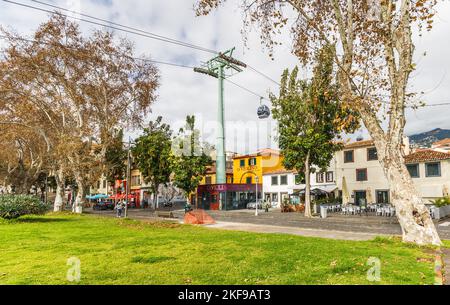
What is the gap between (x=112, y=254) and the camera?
352 inches

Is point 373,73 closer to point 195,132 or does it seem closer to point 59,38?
point 59,38

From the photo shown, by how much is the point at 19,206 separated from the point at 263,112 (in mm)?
21723

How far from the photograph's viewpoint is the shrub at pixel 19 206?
1962 centimetres

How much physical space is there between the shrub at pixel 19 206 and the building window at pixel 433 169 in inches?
1427

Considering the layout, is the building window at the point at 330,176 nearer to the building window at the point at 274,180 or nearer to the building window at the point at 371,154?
the building window at the point at 371,154

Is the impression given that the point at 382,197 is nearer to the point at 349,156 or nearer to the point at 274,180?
the point at 349,156

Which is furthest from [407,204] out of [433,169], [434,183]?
[433,169]

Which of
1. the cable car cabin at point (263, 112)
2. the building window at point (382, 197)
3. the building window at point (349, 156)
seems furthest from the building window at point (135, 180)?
the building window at point (382, 197)

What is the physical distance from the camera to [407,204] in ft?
35.7

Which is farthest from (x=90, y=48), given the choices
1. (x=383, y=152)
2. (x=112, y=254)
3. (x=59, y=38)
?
(x=383, y=152)

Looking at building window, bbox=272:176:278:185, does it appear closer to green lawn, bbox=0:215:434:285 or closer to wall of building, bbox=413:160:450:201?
wall of building, bbox=413:160:450:201

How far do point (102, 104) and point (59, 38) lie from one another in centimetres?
663

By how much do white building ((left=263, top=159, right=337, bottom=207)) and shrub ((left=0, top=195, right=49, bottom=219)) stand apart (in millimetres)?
28394

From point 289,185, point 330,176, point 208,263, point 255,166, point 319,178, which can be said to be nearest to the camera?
point 208,263
